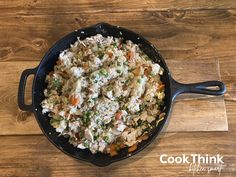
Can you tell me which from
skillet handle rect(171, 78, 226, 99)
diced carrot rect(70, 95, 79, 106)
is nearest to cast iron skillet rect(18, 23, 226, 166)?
skillet handle rect(171, 78, 226, 99)

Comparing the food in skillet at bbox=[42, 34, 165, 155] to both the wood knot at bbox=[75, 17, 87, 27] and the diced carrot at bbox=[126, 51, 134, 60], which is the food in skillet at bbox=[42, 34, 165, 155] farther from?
the wood knot at bbox=[75, 17, 87, 27]

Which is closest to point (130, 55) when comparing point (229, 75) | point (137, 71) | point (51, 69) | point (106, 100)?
point (137, 71)

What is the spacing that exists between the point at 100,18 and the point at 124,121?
0.50 metres

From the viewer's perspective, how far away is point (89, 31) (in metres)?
1.26

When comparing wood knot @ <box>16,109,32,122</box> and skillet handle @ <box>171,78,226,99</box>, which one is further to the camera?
wood knot @ <box>16,109,32,122</box>

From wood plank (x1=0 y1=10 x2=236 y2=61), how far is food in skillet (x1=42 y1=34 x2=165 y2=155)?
208 mm

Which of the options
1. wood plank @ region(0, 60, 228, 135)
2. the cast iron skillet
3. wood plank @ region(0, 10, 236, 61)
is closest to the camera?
the cast iron skillet

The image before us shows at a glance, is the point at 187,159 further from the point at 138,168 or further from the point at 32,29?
the point at 32,29

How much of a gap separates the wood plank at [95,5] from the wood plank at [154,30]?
0.08 feet

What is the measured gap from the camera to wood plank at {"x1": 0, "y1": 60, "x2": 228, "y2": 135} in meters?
1.22

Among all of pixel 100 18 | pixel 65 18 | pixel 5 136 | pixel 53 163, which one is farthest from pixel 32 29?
pixel 53 163

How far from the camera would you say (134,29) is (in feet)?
4.56

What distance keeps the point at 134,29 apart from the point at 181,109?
391mm

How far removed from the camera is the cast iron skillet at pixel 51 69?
3.64ft
